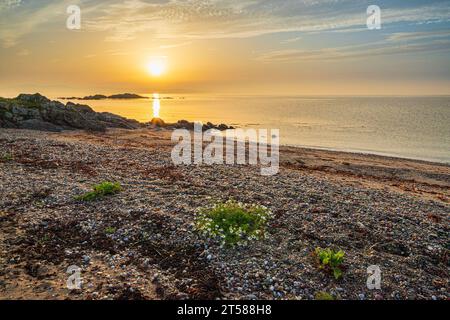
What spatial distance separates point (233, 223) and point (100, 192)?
734 cm

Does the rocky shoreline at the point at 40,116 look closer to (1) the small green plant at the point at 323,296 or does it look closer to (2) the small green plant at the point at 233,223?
(2) the small green plant at the point at 233,223

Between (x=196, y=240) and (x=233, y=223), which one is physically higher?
(x=233, y=223)

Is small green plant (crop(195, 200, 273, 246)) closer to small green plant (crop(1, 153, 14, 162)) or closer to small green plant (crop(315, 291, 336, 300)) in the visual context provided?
small green plant (crop(315, 291, 336, 300))

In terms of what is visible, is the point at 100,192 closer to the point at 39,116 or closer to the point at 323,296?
the point at 323,296

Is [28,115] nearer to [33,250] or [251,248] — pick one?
[33,250]

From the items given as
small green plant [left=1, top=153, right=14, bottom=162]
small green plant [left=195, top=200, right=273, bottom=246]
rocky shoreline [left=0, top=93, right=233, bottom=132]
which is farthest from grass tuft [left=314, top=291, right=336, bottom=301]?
rocky shoreline [left=0, top=93, right=233, bottom=132]

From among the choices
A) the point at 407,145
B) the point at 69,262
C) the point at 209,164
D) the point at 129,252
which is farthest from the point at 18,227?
the point at 407,145

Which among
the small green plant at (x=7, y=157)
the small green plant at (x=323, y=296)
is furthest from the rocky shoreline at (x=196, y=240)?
the small green plant at (x=7, y=157)

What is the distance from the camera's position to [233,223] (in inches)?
529

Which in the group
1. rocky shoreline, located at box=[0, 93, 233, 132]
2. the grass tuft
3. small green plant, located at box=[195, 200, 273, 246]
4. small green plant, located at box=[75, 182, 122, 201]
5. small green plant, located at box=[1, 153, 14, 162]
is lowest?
the grass tuft

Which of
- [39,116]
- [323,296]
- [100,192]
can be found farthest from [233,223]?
[39,116]

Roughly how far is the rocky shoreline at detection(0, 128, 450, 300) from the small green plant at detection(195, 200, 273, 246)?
45 cm

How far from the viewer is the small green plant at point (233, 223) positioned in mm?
12674

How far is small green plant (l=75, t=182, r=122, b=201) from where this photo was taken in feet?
53.8
